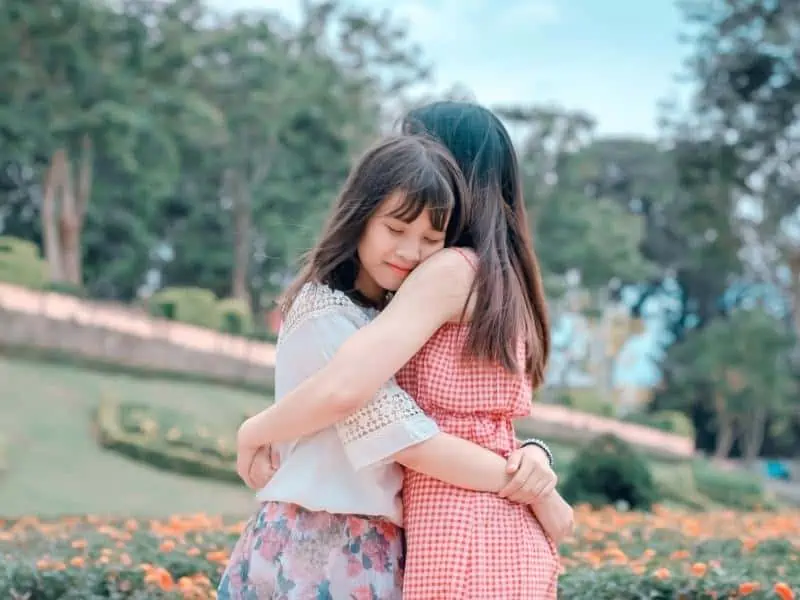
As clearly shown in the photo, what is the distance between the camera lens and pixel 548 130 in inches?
924

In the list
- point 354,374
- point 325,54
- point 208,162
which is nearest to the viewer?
point 354,374

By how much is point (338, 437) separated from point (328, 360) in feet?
0.39

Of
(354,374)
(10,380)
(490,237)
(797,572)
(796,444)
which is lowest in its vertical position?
(796,444)

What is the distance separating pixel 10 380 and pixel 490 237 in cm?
968

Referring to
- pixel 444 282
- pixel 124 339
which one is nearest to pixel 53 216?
pixel 124 339

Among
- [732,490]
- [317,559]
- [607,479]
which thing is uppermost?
[317,559]

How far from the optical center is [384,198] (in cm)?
165

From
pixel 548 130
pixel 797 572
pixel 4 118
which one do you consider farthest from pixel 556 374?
pixel 797 572

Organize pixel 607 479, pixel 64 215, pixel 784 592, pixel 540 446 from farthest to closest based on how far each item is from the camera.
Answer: pixel 64 215
pixel 607 479
pixel 784 592
pixel 540 446

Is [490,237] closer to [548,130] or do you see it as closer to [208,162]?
[208,162]

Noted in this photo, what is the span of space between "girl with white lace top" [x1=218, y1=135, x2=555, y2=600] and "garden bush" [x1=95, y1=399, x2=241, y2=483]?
315 inches

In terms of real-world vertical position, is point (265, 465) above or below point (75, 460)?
above

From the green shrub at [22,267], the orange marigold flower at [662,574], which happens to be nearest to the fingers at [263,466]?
the orange marigold flower at [662,574]

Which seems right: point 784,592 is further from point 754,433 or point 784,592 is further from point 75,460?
point 754,433
